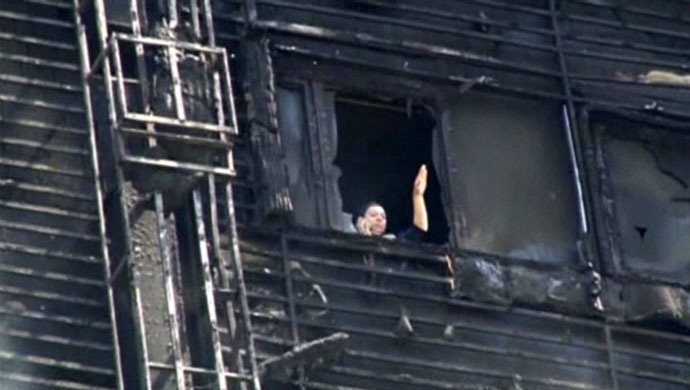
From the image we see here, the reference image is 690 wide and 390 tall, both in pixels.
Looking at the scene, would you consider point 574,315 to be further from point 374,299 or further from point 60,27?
point 60,27

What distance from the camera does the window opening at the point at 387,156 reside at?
1425 inches

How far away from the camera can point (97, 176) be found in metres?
34.3

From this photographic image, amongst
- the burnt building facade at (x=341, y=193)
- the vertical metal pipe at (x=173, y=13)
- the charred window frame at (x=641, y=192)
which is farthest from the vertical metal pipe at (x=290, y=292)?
the charred window frame at (x=641, y=192)

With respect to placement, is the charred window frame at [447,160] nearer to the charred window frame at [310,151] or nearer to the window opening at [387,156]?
the charred window frame at [310,151]

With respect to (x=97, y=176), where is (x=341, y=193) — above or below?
above

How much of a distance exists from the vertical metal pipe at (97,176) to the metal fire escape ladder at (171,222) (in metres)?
0.05

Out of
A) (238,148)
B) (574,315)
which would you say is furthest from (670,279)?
(238,148)

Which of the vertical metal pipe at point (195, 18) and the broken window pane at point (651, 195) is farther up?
the vertical metal pipe at point (195, 18)

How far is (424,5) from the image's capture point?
3666 cm

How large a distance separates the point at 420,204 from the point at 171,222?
8.17 feet

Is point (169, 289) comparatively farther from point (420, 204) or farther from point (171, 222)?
point (420, 204)

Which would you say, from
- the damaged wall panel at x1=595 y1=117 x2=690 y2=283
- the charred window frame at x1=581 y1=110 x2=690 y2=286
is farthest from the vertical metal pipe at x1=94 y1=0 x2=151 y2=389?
the damaged wall panel at x1=595 y1=117 x2=690 y2=283

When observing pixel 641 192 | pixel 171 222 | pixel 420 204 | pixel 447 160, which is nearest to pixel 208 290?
pixel 171 222

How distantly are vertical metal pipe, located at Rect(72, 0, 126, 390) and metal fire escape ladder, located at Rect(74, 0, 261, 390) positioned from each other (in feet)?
0.16
